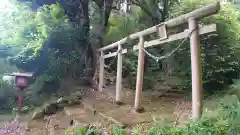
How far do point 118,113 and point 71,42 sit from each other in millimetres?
5786

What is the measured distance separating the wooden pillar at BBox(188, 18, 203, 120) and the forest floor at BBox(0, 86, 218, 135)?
1.21 m

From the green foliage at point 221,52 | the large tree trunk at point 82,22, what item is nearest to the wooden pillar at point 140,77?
the green foliage at point 221,52

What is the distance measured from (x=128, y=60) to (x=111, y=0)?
3.25m

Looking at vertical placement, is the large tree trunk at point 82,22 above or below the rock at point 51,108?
above

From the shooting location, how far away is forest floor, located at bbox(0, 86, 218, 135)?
570cm

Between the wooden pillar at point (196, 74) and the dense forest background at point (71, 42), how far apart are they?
4646 mm

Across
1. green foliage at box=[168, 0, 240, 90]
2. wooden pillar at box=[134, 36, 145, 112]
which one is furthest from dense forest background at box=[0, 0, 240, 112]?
wooden pillar at box=[134, 36, 145, 112]

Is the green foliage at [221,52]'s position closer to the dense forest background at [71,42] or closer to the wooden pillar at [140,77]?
the dense forest background at [71,42]

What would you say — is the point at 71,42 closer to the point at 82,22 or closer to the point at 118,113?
the point at 82,22

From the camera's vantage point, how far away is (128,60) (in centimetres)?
1132

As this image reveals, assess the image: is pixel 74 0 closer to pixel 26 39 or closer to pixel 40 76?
A: pixel 26 39

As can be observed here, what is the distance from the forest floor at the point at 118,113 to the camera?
18.7ft

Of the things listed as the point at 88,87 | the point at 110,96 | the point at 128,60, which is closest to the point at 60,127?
the point at 110,96

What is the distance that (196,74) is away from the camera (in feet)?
13.3
